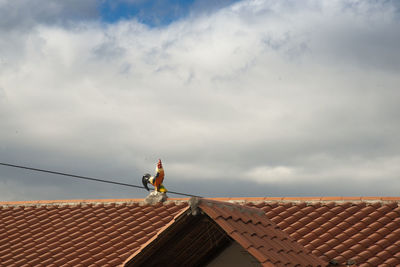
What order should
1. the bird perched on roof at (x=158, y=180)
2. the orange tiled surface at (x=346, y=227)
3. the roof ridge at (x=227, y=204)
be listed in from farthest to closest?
the bird perched on roof at (x=158, y=180) → the orange tiled surface at (x=346, y=227) → the roof ridge at (x=227, y=204)

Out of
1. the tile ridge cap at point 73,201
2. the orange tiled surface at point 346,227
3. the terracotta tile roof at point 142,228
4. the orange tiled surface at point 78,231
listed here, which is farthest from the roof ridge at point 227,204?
the tile ridge cap at point 73,201

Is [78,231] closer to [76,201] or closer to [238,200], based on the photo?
[76,201]

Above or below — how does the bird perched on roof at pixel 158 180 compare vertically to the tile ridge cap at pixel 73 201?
above

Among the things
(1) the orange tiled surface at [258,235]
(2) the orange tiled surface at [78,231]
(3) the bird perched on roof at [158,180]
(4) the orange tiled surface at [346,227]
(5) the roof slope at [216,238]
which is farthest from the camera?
(3) the bird perched on roof at [158,180]

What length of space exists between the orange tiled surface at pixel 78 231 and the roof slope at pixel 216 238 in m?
2.56

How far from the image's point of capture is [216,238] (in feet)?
32.9

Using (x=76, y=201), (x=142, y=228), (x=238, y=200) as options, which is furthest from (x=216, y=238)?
(x=76, y=201)

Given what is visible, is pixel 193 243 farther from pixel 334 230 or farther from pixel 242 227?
pixel 334 230

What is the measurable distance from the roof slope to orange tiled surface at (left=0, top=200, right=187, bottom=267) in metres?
2.56

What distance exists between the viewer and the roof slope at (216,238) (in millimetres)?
8211

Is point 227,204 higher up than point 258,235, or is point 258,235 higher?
point 227,204

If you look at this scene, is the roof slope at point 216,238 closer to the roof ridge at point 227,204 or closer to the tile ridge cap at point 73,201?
the roof ridge at point 227,204

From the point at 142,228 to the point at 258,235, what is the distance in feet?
15.5

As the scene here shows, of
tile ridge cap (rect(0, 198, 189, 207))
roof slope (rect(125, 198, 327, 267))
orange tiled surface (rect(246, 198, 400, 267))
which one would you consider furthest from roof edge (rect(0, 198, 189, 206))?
roof slope (rect(125, 198, 327, 267))
